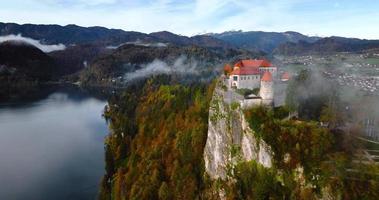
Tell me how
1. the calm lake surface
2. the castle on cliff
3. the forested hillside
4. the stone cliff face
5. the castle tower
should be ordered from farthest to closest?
the calm lake surface
the forested hillside
the castle on cliff
the castle tower
the stone cliff face

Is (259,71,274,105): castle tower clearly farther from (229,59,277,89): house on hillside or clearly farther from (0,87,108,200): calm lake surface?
(0,87,108,200): calm lake surface

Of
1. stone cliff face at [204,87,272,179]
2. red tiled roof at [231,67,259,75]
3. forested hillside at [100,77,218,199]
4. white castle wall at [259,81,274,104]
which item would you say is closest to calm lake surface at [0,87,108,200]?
forested hillside at [100,77,218,199]

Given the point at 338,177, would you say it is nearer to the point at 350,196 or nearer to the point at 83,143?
the point at 350,196

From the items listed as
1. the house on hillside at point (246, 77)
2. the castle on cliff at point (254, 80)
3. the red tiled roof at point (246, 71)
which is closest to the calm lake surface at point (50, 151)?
the house on hillside at point (246, 77)

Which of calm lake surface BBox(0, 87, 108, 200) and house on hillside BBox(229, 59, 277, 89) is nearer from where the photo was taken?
house on hillside BBox(229, 59, 277, 89)

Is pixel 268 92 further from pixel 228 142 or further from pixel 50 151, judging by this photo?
pixel 50 151

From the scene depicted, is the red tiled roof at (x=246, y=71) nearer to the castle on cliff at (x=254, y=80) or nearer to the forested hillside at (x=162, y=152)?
the castle on cliff at (x=254, y=80)

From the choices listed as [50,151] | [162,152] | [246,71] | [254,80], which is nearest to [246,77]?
[246,71]
